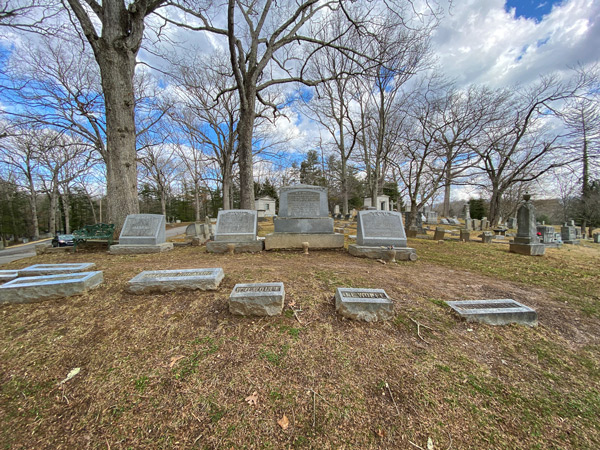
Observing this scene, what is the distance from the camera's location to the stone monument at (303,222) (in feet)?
19.7

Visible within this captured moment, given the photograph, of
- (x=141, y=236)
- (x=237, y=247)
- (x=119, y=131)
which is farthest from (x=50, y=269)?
(x=119, y=131)

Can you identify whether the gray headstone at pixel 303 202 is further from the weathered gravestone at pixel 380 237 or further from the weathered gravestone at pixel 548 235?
the weathered gravestone at pixel 548 235

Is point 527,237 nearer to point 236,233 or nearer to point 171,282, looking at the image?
point 236,233

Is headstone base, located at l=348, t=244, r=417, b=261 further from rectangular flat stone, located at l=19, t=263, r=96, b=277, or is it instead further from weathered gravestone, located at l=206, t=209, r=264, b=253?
rectangular flat stone, located at l=19, t=263, r=96, b=277

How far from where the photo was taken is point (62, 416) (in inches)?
58.9

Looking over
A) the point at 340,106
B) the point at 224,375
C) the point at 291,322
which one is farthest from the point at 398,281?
the point at 340,106

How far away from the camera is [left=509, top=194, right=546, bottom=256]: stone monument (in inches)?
261

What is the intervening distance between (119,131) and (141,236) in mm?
3123

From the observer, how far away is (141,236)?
19.8ft

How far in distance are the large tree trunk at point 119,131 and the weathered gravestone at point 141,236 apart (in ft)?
1.99

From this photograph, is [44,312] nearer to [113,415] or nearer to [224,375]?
[113,415]

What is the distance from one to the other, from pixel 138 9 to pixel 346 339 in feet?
30.9

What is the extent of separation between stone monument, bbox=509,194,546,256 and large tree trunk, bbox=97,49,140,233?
469 inches

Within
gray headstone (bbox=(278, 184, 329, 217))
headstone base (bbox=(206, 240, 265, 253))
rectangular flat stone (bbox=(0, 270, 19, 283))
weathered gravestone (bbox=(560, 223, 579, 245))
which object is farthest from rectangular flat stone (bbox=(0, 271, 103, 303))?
weathered gravestone (bbox=(560, 223, 579, 245))
